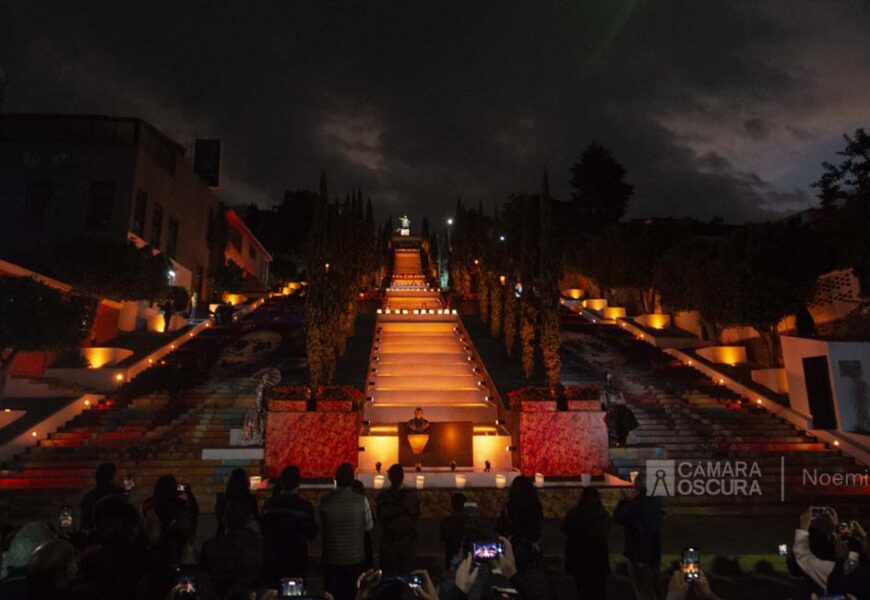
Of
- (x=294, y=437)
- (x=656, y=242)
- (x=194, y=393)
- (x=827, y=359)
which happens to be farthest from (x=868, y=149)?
(x=194, y=393)

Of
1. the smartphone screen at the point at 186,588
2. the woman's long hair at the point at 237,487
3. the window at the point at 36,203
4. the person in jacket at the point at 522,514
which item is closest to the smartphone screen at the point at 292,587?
the smartphone screen at the point at 186,588

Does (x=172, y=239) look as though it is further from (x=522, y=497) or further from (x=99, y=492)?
(x=522, y=497)

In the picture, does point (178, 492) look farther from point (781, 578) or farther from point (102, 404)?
point (102, 404)

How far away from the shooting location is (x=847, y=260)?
20.7m

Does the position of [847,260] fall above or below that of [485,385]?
above

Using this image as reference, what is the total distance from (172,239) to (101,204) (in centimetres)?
618

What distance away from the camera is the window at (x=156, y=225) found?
3028 centimetres

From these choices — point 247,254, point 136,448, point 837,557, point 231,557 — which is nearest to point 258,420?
point 136,448

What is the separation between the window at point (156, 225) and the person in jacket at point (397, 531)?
28.5m

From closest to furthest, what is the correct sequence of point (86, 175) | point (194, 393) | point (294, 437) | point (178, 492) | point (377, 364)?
point (178, 492)
point (294, 437)
point (194, 393)
point (377, 364)
point (86, 175)

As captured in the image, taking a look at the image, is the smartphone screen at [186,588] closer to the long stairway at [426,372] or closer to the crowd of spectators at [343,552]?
the crowd of spectators at [343,552]

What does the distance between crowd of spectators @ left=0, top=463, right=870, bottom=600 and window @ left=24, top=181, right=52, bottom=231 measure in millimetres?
26281

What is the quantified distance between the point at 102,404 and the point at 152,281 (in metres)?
8.22

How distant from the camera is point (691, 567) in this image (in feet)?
11.8
